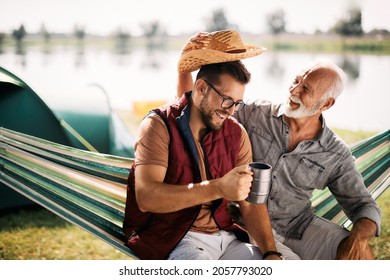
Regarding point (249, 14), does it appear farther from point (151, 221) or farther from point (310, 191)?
point (151, 221)

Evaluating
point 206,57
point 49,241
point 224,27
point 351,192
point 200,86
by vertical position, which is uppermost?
point 224,27

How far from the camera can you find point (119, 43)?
126 inches

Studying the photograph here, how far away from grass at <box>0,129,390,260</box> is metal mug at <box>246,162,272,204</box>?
1269 mm

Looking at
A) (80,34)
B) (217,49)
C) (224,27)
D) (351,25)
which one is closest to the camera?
(217,49)

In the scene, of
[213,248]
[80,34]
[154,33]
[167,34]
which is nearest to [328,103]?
[213,248]

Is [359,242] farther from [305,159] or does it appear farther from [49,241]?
[49,241]

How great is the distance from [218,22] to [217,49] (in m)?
0.55

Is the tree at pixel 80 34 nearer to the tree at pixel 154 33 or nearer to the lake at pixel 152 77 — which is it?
the lake at pixel 152 77

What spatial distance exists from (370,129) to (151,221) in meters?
3.18

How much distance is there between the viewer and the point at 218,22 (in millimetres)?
2400

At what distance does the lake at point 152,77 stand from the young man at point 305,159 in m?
0.11

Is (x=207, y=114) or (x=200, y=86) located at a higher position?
(x=200, y=86)

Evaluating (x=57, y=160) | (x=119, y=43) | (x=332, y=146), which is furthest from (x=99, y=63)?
(x=332, y=146)

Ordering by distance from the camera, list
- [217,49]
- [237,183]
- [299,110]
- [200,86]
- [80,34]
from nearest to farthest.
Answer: [237,183], [200,86], [217,49], [299,110], [80,34]
